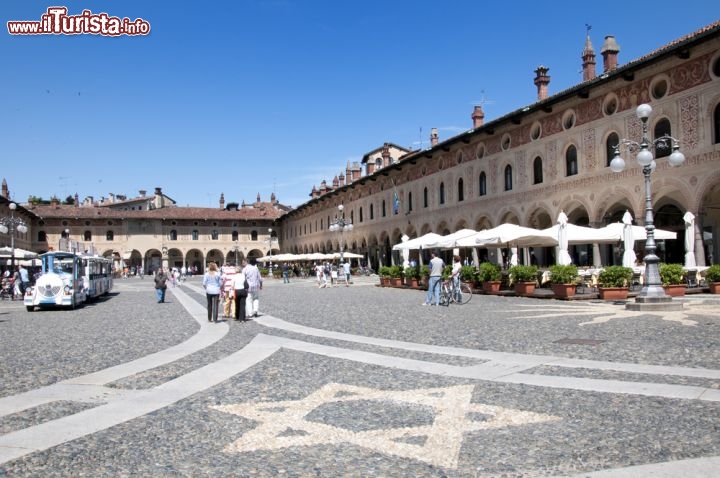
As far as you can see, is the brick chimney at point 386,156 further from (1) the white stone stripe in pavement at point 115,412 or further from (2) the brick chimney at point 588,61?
(1) the white stone stripe in pavement at point 115,412

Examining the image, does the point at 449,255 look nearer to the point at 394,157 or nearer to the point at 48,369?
the point at 394,157

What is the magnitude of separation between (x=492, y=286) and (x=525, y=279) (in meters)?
2.19

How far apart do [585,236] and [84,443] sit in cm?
1937

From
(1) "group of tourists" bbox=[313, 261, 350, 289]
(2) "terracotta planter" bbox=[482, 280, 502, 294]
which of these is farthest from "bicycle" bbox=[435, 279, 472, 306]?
(1) "group of tourists" bbox=[313, 261, 350, 289]

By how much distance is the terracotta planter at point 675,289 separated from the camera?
1803 centimetres

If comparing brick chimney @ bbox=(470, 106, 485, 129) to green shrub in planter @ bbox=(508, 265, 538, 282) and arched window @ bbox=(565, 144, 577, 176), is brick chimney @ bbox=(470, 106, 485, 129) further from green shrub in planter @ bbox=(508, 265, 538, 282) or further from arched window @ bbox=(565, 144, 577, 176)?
green shrub in planter @ bbox=(508, 265, 538, 282)

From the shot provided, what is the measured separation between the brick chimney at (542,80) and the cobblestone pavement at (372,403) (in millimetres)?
24491

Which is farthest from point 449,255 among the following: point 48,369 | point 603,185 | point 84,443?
point 84,443

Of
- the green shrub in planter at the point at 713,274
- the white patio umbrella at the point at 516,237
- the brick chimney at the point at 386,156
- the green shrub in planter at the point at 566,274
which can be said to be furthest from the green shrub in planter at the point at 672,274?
the brick chimney at the point at 386,156

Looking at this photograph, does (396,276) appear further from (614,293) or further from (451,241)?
(614,293)

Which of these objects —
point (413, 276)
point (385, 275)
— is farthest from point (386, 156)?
point (413, 276)

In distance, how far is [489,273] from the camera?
23.5 meters

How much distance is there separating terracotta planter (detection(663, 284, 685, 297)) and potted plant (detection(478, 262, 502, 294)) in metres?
6.32

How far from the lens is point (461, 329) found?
11.8 m
